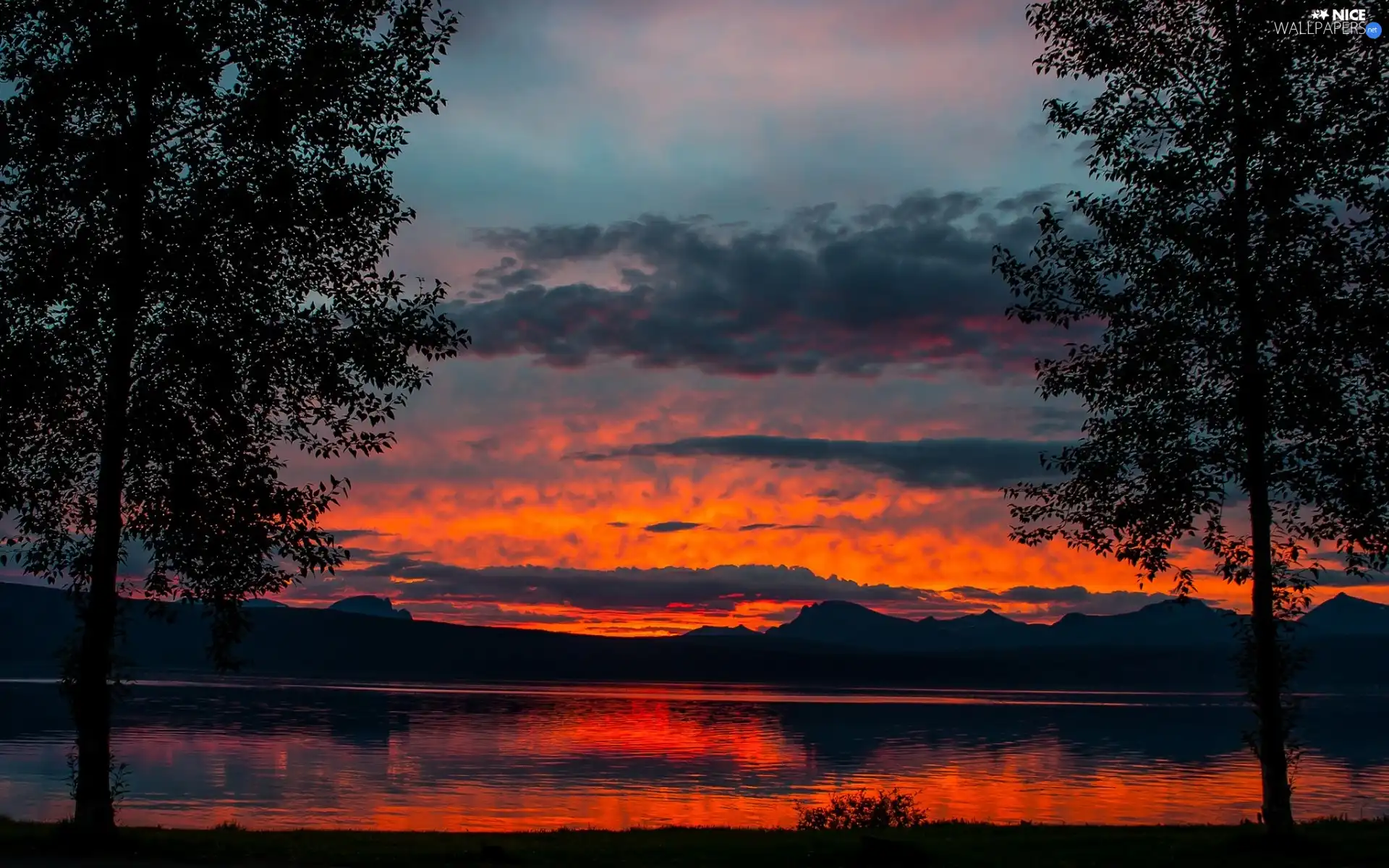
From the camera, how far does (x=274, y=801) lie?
207ft

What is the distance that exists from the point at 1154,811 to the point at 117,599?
5505cm

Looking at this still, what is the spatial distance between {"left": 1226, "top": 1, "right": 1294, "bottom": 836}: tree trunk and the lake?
26922mm

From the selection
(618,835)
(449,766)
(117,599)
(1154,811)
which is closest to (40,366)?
(117,599)

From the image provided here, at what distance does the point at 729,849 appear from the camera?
30.4 meters

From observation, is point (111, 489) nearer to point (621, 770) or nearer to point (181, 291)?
point (181, 291)

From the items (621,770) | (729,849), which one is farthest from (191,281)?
(621,770)

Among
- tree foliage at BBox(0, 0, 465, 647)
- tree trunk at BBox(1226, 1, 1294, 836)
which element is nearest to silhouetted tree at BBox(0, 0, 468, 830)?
tree foliage at BBox(0, 0, 465, 647)

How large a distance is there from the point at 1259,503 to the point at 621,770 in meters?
65.2

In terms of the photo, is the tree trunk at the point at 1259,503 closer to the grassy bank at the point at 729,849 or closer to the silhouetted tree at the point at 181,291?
the grassy bank at the point at 729,849

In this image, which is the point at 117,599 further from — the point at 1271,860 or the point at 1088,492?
the point at 1271,860

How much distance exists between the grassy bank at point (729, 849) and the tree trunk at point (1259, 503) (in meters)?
1.60

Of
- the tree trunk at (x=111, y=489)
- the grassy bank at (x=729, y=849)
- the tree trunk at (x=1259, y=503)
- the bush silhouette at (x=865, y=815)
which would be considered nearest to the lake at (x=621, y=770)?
the bush silhouette at (x=865, y=815)

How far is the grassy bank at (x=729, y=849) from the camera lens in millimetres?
26359

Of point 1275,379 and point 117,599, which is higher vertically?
point 1275,379
